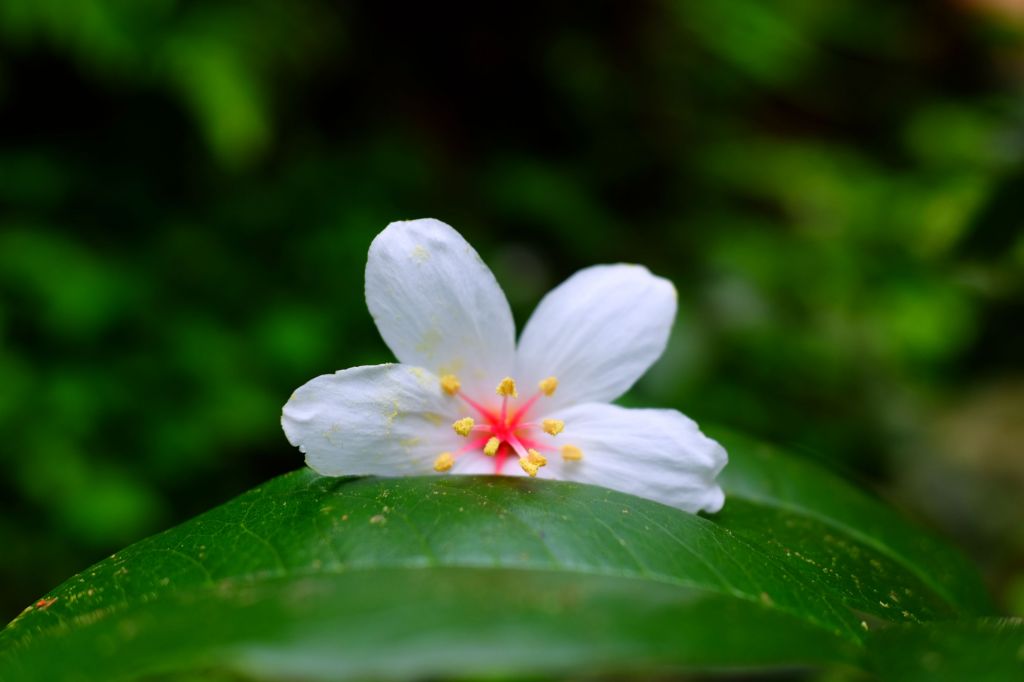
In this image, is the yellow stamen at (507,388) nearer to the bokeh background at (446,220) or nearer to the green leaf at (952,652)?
the green leaf at (952,652)

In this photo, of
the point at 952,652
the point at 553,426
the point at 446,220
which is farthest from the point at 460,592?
the point at 446,220

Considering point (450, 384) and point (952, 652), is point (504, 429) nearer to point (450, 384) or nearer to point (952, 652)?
point (450, 384)

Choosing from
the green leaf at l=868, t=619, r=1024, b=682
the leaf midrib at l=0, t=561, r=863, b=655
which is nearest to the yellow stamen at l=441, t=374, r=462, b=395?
the leaf midrib at l=0, t=561, r=863, b=655

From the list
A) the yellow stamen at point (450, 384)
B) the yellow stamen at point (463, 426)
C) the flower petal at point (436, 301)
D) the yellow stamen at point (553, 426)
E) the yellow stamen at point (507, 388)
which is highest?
the flower petal at point (436, 301)

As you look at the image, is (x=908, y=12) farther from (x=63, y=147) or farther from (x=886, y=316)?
(x=63, y=147)

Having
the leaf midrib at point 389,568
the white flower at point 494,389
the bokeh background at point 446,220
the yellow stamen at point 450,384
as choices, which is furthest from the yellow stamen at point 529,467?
the bokeh background at point 446,220

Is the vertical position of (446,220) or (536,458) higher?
(446,220)
